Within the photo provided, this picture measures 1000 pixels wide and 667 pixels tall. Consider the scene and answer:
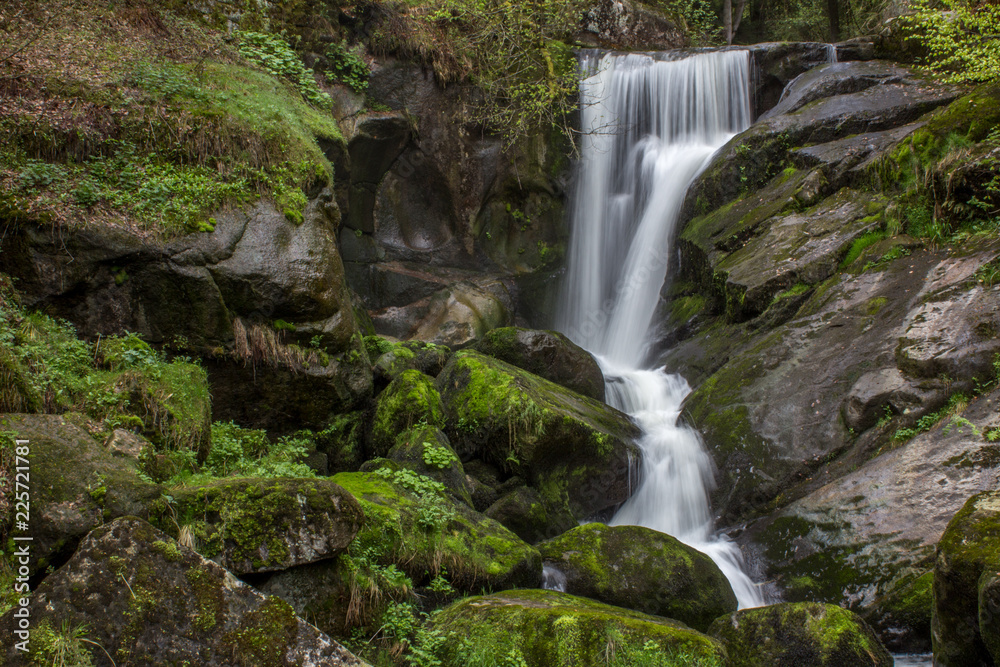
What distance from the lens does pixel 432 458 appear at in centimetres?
622

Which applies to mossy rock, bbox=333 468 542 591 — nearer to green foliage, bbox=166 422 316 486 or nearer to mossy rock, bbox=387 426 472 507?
mossy rock, bbox=387 426 472 507

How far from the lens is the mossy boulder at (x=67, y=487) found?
315 cm

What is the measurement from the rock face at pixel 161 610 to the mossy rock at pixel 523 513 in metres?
3.49

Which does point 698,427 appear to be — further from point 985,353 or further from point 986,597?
point 986,597

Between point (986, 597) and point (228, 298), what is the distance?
272 inches

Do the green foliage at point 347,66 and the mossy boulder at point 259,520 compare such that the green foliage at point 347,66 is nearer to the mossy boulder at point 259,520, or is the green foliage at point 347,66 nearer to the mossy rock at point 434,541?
the mossy rock at point 434,541

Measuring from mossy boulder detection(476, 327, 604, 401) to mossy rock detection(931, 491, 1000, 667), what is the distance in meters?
5.54

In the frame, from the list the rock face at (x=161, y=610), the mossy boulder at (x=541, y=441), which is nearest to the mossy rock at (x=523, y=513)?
the mossy boulder at (x=541, y=441)

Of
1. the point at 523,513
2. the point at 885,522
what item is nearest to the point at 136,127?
the point at 523,513

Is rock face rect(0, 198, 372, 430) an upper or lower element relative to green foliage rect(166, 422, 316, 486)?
upper

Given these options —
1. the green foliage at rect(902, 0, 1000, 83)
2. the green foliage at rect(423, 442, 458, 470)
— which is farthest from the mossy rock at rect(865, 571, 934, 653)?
the green foliage at rect(902, 0, 1000, 83)

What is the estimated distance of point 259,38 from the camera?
33.9 feet

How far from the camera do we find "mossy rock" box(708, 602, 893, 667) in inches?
167

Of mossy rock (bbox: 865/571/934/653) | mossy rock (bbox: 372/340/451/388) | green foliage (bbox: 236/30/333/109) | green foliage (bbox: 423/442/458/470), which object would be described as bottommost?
mossy rock (bbox: 865/571/934/653)
